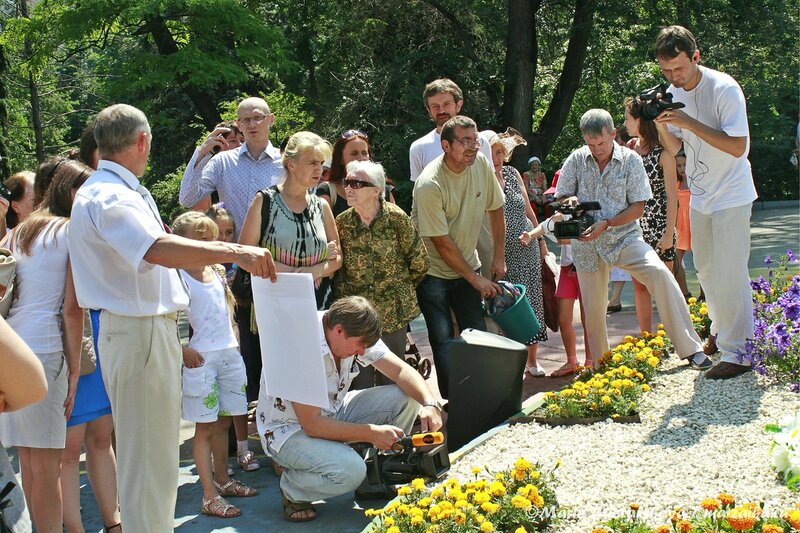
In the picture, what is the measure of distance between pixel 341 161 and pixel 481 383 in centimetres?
182

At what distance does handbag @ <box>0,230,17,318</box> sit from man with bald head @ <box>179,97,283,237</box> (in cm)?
201

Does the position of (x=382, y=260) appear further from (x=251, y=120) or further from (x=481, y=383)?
(x=251, y=120)

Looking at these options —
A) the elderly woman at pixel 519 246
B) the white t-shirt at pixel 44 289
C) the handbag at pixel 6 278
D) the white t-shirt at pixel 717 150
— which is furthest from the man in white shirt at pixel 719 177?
A: the handbag at pixel 6 278

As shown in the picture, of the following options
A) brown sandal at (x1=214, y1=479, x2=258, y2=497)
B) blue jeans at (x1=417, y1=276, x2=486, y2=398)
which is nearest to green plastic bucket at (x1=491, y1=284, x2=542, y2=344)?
blue jeans at (x1=417, y1=276, x2=486, y2=398)

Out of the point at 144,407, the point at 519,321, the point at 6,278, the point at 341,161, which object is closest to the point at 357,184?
the point at 341,161

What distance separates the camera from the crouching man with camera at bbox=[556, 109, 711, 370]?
6.22 metres

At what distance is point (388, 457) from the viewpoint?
477cm

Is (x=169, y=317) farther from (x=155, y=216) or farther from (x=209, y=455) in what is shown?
(x=209, y=455)

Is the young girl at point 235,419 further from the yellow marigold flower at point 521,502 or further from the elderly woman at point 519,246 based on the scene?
the elderly woman at point 519,246

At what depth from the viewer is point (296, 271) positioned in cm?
533

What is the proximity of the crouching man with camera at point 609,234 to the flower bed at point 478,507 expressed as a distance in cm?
251

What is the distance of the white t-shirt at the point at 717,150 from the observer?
5.51 metres

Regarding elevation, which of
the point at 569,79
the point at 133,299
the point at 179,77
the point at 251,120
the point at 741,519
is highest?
the point at 179,77

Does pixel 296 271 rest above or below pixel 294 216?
below
